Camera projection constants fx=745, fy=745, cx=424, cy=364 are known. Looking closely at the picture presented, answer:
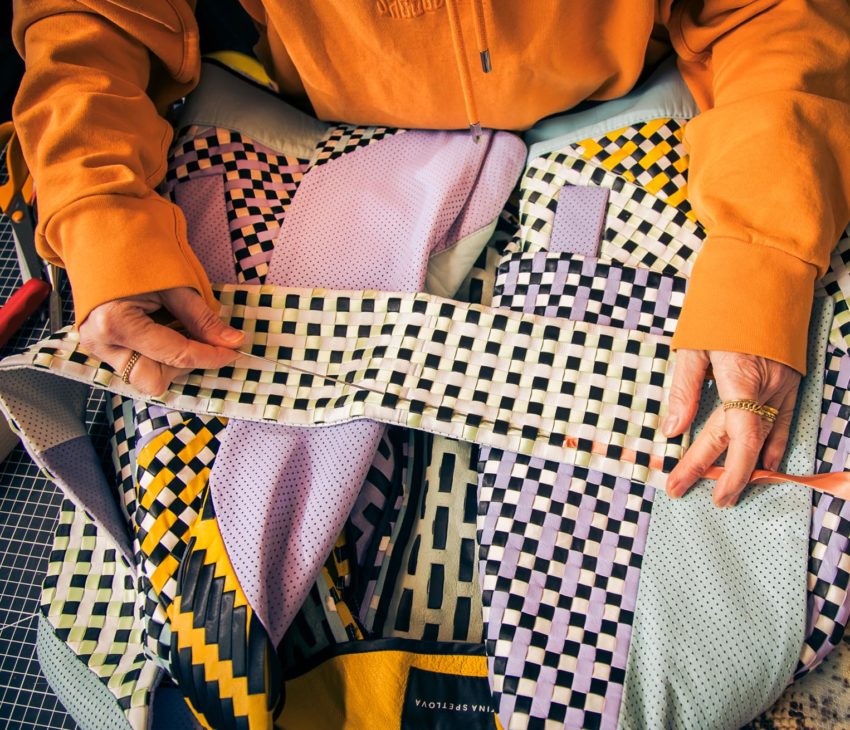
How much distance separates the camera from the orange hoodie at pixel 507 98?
2.66ft

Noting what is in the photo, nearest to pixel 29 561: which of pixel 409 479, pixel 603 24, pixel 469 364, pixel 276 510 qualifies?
pixel 276 510

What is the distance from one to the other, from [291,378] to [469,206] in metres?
0.31

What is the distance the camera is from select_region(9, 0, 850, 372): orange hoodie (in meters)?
0.81

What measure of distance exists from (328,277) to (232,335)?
5.6 inches

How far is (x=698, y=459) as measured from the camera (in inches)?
31.4

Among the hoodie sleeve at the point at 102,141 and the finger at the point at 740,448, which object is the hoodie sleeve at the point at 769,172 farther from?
the hoodie sleeve at the point at 102,141

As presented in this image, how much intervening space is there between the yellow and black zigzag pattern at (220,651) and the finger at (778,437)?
1.88 feet

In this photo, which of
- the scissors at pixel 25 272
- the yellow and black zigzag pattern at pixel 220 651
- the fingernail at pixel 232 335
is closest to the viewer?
the yellow and black zigzag pattern at pixel 220 651

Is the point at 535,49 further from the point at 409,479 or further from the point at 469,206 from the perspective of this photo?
the point at 409,479

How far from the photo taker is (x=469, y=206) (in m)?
0.95

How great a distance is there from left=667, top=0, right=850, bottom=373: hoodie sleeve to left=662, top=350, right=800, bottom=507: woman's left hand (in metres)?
0.02

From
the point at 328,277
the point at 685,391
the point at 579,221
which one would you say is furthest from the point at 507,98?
the point at 685,391

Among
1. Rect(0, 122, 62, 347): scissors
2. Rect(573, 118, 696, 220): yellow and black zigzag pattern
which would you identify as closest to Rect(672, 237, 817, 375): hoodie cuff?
Rect(573, 118, 696, 220): yellow and black zigzag pattern

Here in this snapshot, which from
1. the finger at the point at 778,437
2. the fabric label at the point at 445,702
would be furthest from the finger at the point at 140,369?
the finger at the point at 778,437
